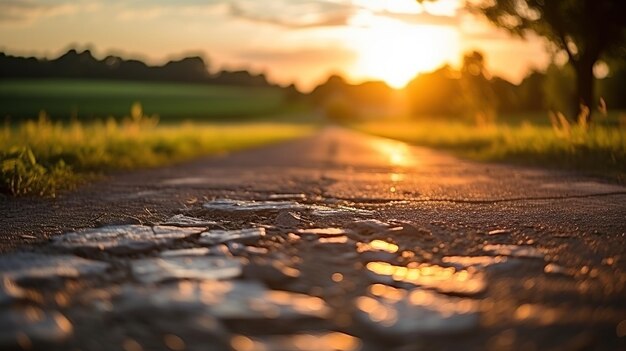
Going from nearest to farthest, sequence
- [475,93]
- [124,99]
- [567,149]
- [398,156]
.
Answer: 1. [567,149]
2. [398,156]
3. [475,93]
4. [124,99]

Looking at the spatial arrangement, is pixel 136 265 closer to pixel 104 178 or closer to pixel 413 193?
pixel 413 193

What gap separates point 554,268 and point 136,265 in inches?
82.8

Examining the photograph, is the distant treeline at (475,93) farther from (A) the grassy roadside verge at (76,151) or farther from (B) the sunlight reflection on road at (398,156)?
(A) the grassy roadside verge at (76,151)

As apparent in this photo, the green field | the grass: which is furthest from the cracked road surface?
the green field

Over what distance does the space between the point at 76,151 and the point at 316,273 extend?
290 inches

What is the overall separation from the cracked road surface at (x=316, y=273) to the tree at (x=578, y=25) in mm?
11012

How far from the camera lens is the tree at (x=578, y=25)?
15.0m

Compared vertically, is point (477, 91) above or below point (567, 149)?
above

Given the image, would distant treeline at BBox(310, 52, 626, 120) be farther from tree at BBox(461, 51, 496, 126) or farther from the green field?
the green field

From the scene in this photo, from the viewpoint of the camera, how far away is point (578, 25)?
15.3 metres

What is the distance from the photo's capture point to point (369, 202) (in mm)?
5570

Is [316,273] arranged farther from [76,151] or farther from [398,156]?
[398,156]

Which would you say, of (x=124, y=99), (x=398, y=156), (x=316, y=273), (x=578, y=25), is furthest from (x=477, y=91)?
(x=124, y=99)

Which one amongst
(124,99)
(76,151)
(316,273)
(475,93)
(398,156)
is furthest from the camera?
(124,99)
